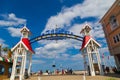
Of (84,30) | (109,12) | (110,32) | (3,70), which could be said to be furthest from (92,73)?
(3,70)

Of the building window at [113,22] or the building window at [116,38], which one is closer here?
the building window at [116,38]

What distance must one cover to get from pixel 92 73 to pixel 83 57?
4441 millimetres

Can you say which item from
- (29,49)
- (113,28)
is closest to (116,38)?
(113,28)

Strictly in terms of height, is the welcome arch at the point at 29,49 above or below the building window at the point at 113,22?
below

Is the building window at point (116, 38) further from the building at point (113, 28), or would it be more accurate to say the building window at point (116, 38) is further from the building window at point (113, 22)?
the building window at point (113, 22)

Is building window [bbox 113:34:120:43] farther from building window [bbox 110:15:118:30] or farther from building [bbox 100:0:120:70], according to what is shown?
building window [bbox 110:15:118:30]

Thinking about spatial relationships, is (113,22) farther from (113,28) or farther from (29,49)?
(29,49)

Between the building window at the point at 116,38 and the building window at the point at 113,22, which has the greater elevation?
the building window at the point at 113,22

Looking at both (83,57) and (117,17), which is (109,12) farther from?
(83,57)

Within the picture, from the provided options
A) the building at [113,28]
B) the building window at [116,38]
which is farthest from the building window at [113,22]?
the building window at [116,38]

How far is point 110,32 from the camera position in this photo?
2825cm

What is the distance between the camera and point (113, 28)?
2669 centimetres

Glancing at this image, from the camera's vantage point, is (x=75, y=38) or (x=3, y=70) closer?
(x=3, y=70)

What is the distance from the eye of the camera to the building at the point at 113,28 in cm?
2463
